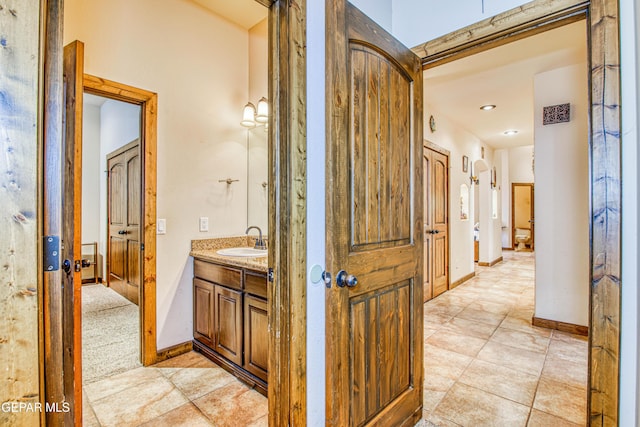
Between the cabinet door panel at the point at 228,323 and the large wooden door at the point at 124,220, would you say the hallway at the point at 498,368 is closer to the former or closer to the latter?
the cabinet door panel at the point at 228,323

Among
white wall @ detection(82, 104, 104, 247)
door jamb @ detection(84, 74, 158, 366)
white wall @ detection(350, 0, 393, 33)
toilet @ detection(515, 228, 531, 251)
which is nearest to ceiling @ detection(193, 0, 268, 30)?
door jamb @ detection(84, 74, 158, 366)

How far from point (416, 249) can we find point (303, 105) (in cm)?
103

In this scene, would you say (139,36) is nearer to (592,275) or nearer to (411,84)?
(411,84)

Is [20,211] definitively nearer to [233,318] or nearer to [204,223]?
[233,318]

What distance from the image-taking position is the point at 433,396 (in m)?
2.05

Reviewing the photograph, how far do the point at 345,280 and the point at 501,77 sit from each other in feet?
11.4

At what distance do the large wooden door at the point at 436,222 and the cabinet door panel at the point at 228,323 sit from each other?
8.86ft

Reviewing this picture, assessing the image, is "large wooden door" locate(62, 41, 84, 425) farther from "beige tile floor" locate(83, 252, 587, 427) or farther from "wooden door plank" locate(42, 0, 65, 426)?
"wooden door plank" locate(42, 0, 65, 426)

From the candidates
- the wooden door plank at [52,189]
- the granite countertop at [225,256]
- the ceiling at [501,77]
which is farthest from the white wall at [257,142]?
the wooden door plank at [52,189]

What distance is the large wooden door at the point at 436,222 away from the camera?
413cm

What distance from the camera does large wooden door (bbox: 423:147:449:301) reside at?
413 cm

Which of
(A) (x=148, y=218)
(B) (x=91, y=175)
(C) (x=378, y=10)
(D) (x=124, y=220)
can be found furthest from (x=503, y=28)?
(B) (x=91, y=175)

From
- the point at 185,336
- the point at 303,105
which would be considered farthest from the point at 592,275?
the point at 185,336

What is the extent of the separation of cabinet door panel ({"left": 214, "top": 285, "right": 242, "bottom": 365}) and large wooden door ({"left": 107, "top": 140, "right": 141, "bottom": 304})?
190 cm
